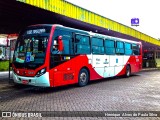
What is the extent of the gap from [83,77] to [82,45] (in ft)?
5.79

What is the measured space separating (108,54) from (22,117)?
1063 centimetres

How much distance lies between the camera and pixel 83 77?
13547 millimetres

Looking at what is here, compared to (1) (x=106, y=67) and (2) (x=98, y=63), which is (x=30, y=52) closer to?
(2) (x=98, y=63)

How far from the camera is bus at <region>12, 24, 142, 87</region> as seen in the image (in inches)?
426

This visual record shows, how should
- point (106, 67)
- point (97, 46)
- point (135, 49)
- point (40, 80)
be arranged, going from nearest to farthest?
point (40, 80) → point (97, 46) → point (106, 67) → point (135, 49)

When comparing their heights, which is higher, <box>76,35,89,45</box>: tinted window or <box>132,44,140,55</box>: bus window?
<box>76,35,89,45</box>: tinted window

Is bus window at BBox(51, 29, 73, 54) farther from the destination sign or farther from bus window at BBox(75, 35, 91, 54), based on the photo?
bus window at BBox(75, 35, 91, 54)

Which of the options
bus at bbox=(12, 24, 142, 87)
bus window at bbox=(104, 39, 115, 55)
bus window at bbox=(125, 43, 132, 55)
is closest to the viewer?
bus at bbox=(12, 24, 142, 87)

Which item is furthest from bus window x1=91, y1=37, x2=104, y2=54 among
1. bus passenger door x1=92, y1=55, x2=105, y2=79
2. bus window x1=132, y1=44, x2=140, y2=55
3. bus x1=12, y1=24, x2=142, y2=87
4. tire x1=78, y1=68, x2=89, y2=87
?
bus window x1=132, y1=44, x2=140, y2=55

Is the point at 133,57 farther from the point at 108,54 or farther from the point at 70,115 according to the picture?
the point at 70,115

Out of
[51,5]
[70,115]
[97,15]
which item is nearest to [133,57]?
[97,15]

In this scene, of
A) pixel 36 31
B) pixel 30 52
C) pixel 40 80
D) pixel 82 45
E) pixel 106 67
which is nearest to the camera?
pixel 40 80

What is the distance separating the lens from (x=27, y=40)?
37.8 ft

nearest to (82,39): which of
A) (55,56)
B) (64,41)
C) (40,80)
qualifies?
(64,41)
